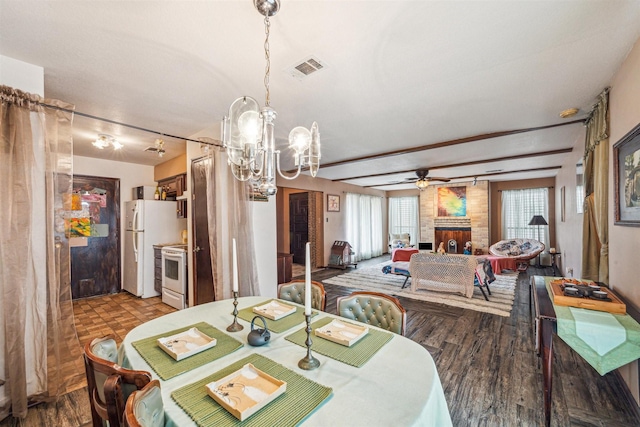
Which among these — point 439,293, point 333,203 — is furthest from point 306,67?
point 333,203

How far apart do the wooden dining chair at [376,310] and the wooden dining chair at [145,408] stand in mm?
1291

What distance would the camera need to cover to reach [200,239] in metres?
3.43

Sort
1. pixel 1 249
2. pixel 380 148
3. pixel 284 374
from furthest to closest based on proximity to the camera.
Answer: pixel 380 148 → pixel 1 249 → pixel 284 374

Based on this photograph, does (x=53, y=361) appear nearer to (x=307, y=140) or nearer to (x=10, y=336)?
(x=10, y=336)

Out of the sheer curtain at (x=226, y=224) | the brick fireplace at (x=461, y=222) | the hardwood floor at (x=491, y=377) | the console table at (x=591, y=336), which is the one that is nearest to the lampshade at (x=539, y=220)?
the brick fireplace at (x=461, y=222)

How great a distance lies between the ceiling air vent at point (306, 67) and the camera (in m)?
1.87

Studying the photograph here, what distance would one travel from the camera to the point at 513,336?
2996 mm

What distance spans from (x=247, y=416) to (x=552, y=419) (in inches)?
83.8

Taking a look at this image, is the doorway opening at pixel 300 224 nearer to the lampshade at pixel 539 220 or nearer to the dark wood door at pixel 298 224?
the dark wood door at pixel 298 224

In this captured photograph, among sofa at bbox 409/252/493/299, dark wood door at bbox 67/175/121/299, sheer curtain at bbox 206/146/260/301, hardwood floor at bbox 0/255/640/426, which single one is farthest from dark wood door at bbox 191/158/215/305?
Result: sofa at bbox 409/252/493/299

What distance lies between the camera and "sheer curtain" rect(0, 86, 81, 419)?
5.85 feet

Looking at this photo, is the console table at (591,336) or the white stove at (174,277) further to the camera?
the white stove at (174,277)

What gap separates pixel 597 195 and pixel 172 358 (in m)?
3.50

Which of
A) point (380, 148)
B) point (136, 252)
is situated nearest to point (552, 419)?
point (380, 148)
